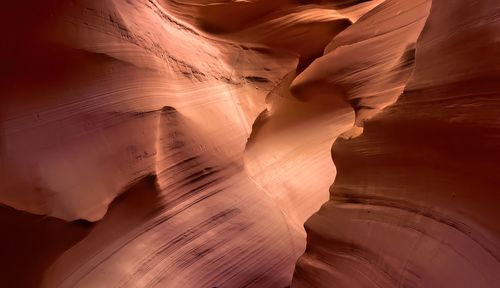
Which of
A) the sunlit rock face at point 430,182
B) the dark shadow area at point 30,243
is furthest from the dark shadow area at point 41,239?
the sunlit rock face at point 430,182

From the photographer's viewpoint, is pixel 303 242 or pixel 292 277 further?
pixel 303 242

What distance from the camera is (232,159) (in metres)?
1.30

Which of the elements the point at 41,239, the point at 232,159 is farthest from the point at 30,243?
the point at 232,159

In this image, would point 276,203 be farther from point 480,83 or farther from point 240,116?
point 480,83

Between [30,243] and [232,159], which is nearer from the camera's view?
[30,243]

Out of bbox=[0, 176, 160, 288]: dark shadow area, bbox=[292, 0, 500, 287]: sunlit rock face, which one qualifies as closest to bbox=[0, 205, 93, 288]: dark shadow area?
bbox=[0, 176, 160, 288]: dark shadow area

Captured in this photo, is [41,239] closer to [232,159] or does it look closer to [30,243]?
[30,243]

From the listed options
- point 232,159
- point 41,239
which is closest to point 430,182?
point 232,159

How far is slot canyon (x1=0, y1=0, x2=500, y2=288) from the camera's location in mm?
912

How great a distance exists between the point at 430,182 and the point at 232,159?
1.81ft

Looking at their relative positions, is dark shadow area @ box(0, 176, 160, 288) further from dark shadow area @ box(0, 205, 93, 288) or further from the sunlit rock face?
the sunlit rock face

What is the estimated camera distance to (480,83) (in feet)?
2.96

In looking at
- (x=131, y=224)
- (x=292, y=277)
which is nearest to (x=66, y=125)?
(x=131, y=224)

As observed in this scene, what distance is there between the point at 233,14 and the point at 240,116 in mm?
486
